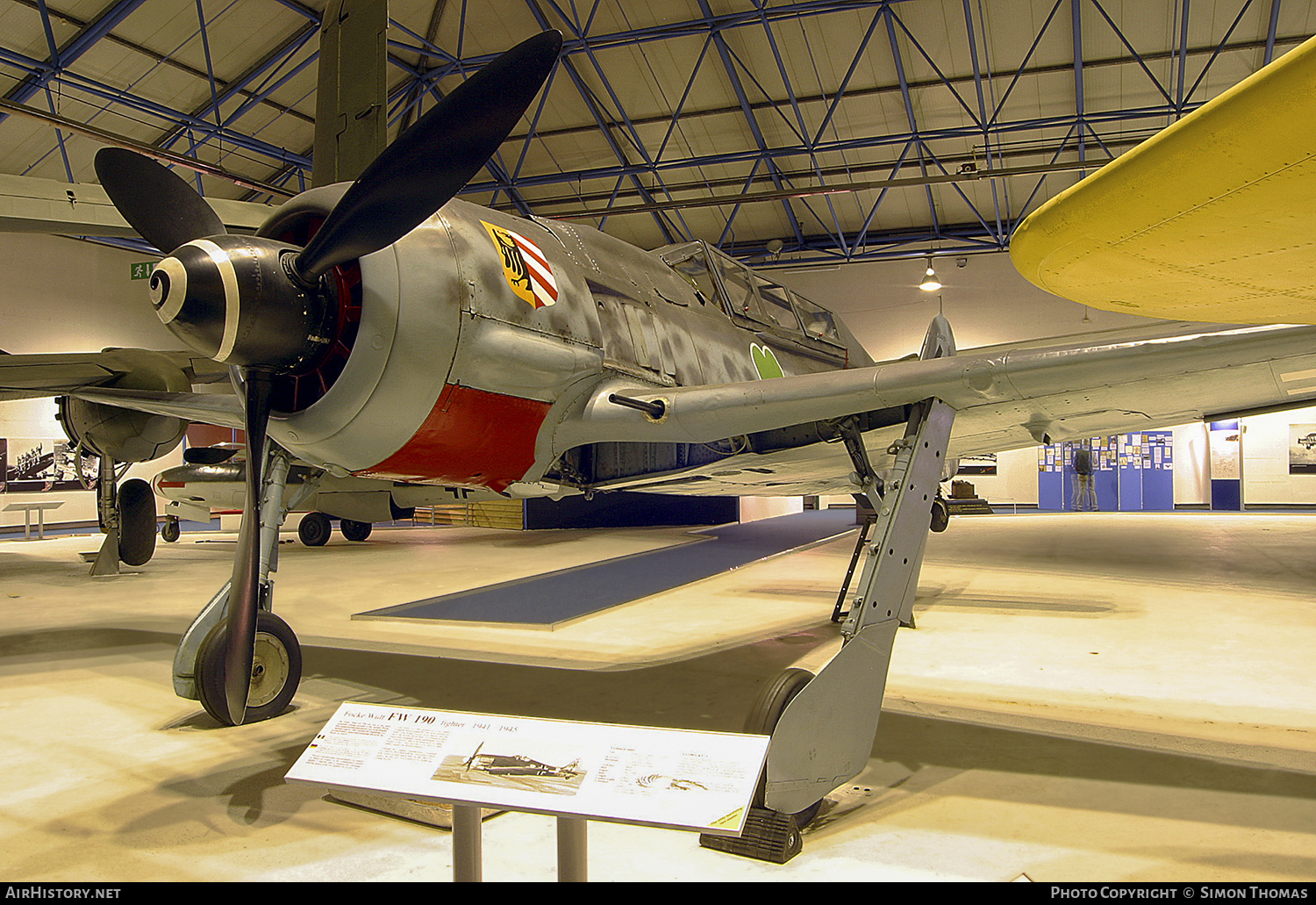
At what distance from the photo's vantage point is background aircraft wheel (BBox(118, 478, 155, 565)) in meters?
10.2

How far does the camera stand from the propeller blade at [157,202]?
3484 millimetres

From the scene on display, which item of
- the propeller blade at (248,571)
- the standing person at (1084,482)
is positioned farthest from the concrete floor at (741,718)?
the standing person at (1084,482)

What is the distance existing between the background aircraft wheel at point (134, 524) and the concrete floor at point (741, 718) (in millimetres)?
703

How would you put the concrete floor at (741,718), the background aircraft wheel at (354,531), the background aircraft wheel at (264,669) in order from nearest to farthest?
the concrete floor at (741,718)
the background aircraft wheel at (264,669)
the background aircraft wheel at (354,531)

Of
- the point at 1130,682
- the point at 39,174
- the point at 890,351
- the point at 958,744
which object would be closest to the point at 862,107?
the point at 890,351

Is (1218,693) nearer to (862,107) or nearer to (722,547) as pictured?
(722,547)

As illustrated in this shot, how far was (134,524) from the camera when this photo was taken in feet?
33.5

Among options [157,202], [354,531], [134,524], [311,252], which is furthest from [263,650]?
[354,531]

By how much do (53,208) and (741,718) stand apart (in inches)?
395

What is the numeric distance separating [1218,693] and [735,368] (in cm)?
353

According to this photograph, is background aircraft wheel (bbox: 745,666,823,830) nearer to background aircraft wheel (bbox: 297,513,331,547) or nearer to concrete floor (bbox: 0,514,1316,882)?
concrete floor (bbox: 0,514,1316,882)

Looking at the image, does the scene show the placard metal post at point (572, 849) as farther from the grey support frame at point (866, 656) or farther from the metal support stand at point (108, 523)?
the metal support stand at point (108, 523)

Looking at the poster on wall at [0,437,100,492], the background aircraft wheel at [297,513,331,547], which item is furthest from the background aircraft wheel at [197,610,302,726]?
the poster on wall at [0,437,100,492]

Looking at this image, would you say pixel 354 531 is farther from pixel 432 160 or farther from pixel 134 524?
pixel 432 160
